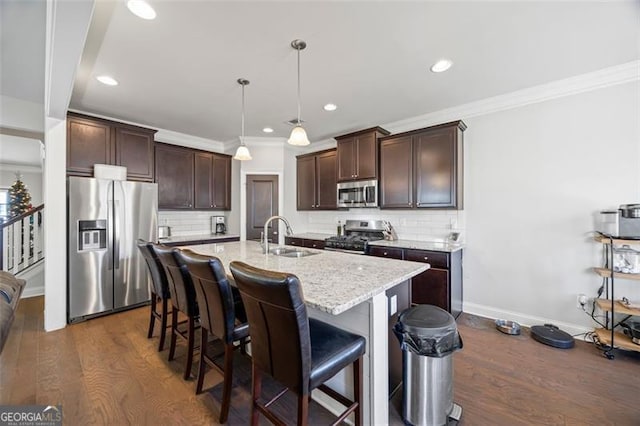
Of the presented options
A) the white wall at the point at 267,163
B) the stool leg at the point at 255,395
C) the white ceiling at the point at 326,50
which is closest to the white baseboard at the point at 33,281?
the white ceiling at the point at 326,50

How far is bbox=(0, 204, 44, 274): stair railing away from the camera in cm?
389

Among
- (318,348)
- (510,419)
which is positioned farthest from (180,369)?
(510,419)

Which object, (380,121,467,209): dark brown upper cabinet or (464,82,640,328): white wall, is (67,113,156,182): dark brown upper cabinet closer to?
(380,121,467,209): dark brown upper cabinet

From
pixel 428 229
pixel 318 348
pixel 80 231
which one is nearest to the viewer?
pixel 318 348

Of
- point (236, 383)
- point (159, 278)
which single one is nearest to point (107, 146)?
point (159, 278)

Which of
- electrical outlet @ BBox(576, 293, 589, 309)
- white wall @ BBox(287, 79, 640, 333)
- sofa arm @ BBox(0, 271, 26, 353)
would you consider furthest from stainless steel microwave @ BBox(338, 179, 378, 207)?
sofa arm @ BBox(0, 271, 26, 353)

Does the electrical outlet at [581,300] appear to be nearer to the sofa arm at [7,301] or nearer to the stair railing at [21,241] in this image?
the sofa arm at [7,301]

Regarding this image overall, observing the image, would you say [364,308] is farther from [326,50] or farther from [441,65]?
[441,65]

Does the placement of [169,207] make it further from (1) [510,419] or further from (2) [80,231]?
(1) [510,419]

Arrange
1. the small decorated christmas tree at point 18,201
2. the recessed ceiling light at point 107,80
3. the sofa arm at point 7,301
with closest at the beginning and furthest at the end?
the sofa arm at point 7,301 < the recessed ceiling light at point 107,80 < the small decorated christmas tree at point 18,201

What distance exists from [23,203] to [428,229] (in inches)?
344

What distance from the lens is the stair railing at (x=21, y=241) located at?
3891 mm

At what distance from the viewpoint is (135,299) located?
361 centimetres

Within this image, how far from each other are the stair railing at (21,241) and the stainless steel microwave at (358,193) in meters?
4.58
